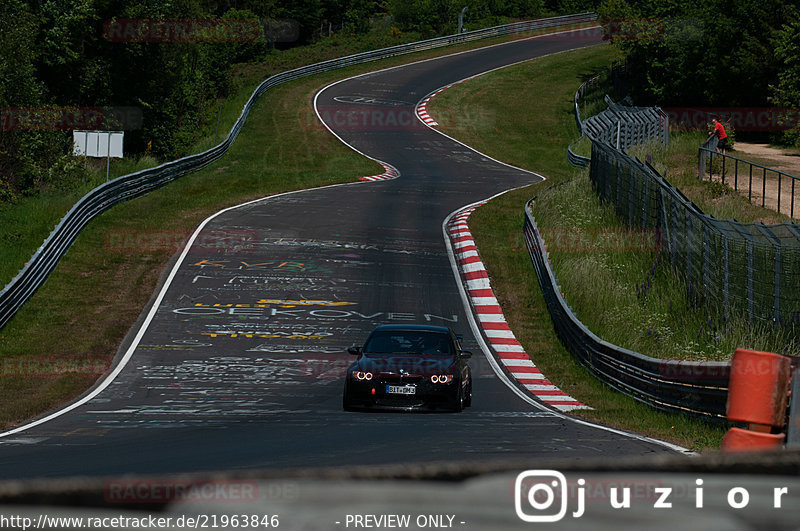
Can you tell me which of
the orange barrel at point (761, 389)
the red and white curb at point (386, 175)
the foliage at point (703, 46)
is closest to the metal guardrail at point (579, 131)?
the foliage at point (703, 46)

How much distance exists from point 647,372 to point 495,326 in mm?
7939

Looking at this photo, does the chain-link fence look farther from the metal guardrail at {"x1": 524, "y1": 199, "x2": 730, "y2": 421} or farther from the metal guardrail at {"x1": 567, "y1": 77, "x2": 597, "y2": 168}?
the metal guardrail at {"x1": 567, "y1": 77, "x2": 597, "y2": 168}

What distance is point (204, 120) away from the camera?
211ft

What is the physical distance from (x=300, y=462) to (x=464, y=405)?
6241 millimetres

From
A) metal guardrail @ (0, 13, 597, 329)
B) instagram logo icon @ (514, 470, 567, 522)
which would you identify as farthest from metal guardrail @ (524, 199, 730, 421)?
metal guardrail @ (0, 13, 597, 329)

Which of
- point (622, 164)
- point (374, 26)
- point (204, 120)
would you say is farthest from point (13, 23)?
point (374, 26)

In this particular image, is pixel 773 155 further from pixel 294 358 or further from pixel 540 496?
pixel 540 496

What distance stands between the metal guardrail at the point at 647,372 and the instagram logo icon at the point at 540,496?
10810 mm

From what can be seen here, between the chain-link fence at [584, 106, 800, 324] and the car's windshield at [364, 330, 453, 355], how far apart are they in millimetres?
4848

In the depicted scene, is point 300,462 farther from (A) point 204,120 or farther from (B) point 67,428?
(A) point 204,120

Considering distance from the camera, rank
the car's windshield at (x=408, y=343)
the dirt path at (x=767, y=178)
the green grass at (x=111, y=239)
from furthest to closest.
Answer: the dirt path at (x=767, y=178) < the green grass at (x=111, y=239) < the car's windshield at (x=408, y=343)

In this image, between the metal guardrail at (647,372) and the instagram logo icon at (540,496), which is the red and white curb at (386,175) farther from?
the instagram logo icon at (540,496)

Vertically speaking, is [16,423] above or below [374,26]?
below

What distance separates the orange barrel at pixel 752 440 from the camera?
5.50m
